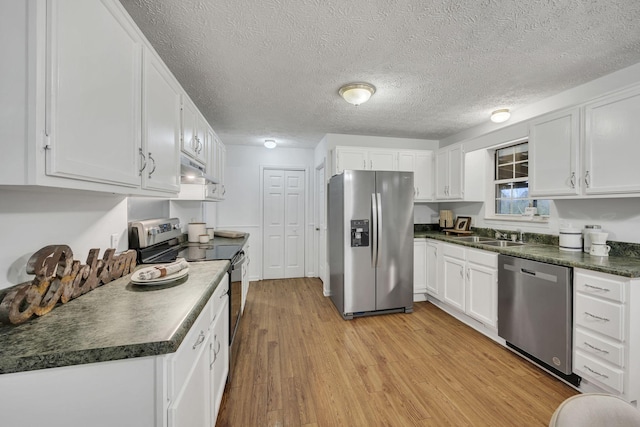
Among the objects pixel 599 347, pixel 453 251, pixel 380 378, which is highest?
pixel 453 251

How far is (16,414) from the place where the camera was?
71 cm

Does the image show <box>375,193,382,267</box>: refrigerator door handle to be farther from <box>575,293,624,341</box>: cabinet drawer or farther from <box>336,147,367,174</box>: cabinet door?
<box>575,293,624,341</box>: cabinet drawer

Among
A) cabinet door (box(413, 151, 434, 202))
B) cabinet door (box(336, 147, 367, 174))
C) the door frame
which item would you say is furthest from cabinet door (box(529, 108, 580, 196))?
the door frame

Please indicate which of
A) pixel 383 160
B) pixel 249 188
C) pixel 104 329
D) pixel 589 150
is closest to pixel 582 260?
pixel 589 150

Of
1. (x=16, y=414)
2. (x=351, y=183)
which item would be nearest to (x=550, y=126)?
(x=351, y=183)

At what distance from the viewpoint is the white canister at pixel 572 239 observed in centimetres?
222

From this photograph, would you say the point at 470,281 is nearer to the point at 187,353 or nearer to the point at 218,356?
the point at 218,356

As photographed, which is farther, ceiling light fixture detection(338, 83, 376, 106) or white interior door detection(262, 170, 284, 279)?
white interior door detection(262, 170, 284, 279)

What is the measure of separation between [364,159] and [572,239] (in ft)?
7.43

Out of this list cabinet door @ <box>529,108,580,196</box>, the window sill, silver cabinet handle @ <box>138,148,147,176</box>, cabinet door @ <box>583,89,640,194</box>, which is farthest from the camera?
the window sill

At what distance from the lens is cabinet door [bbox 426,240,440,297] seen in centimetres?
332

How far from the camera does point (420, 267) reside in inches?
139

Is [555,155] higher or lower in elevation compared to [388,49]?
lower

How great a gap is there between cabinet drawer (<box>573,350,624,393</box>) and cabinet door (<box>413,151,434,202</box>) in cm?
235
